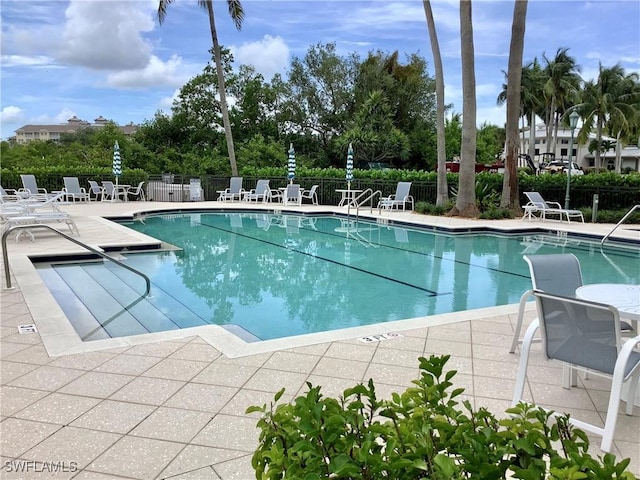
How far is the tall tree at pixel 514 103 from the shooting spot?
12930 mm

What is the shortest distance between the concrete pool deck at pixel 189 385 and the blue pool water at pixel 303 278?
970 mm

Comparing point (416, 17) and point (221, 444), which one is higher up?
point (416, 17)

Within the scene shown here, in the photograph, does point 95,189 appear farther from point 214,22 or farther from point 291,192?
point 214,22

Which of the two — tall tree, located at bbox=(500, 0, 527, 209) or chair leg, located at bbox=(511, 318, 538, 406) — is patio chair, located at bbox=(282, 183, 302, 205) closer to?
tall tree, located at bbox=(500, 0, 527, 209)

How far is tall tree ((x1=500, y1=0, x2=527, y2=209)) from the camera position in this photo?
12.9 meters

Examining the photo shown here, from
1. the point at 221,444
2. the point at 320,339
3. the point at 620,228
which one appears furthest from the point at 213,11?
the point at 221,444

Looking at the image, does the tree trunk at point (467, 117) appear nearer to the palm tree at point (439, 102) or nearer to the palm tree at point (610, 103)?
the palm tree at point (439, 102)

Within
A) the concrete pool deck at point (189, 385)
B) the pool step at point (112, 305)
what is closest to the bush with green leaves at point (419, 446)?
the concrete pool deck at point (189, 385)

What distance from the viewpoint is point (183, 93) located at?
95.4 ft

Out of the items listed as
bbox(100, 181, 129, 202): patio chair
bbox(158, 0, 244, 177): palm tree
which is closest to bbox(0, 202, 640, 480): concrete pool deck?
bbox(100, 181, 129, 202): patio chair

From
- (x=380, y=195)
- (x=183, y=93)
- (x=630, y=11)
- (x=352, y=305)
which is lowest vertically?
(x=352, y=305)

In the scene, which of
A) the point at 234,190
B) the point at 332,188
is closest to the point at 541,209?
the point at 332,188

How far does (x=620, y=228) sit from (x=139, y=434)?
12336 mm

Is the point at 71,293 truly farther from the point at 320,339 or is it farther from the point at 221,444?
the point at 221,444
